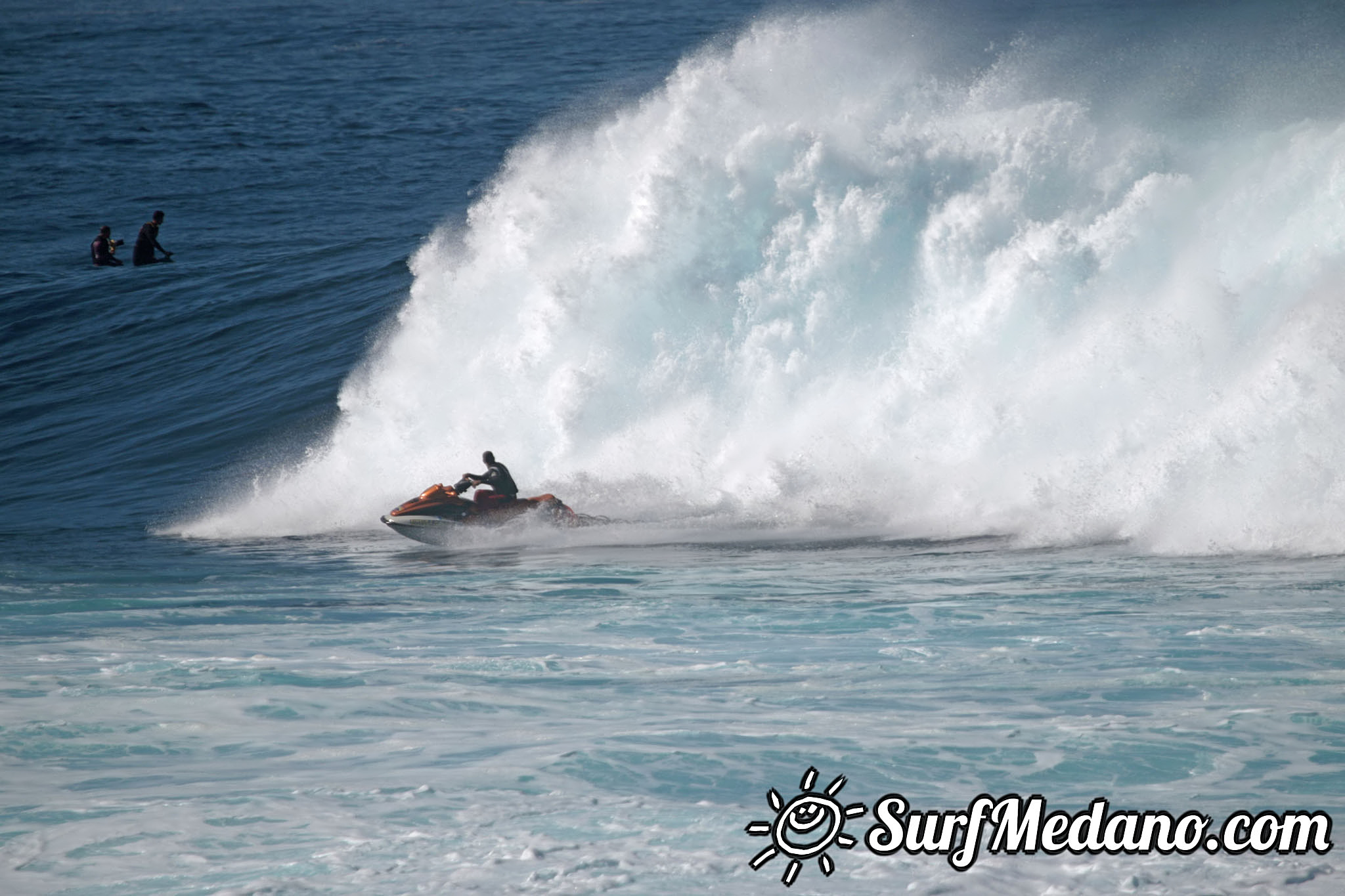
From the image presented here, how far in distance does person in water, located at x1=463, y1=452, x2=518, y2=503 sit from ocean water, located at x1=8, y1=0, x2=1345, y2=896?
1.58 feet

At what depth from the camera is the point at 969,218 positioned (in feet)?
52.7

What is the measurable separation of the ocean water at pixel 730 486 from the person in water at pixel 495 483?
0.48 metres

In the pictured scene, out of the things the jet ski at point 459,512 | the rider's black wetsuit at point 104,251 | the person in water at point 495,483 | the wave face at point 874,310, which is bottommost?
the jet ski at point 459,512

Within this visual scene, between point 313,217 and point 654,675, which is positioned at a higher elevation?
point 313,217

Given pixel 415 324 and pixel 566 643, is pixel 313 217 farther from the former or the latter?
pixel 566 643

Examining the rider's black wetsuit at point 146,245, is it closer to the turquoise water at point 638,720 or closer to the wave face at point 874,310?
the wave face at point 874,310

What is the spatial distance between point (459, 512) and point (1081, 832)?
386 inches

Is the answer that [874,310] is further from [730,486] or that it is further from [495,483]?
[495,483]

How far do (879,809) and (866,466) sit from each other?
9.30 metres

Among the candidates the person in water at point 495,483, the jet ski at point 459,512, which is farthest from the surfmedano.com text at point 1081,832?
the person in water at point 495,483

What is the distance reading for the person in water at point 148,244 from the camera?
2644 cm

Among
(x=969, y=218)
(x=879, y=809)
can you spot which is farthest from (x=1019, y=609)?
(x=969, y=218)

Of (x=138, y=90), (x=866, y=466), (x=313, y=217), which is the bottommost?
(x=866, y=466)

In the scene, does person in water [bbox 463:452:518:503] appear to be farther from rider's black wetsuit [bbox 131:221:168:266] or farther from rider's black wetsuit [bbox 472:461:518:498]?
rider's black wetsuit [bbox 131:221:168:266]
